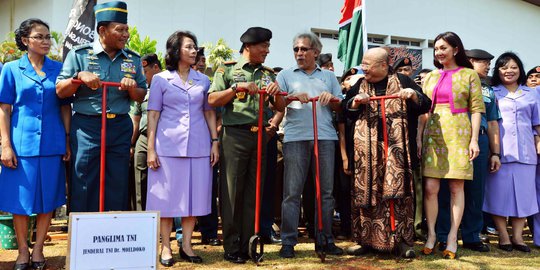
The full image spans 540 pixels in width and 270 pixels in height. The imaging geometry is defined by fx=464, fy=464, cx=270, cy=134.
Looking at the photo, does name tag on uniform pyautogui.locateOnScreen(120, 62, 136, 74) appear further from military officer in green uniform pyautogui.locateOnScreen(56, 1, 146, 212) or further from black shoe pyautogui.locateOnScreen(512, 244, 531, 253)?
black shoe pyautogui.locateOnScreen(512, 244, 531, 253)

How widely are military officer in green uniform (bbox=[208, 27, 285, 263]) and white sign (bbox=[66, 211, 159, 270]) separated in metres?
0.89

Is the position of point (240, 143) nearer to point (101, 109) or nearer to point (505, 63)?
point (101, 109)

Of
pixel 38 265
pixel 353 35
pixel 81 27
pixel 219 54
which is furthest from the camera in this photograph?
pixel 219 54

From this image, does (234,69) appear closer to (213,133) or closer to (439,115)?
(213,133)

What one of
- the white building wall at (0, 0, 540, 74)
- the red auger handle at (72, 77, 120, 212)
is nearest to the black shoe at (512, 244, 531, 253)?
the red auger handle at (72, 77, 120, 212)

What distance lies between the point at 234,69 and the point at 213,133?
57 cm

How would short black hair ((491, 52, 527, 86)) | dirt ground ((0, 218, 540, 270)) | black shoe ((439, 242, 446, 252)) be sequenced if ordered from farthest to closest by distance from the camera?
1. short black hair ((491, 52, 527, 86))
2. black shoe ((439, 242, 446, 252))
3. dirt ground ((0, 218, 540, 270))

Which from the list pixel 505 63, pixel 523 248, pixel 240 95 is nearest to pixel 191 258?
pixel 240 95

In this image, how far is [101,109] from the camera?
3551 millimetres

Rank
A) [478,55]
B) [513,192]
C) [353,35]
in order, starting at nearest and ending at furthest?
[513,192] → [478,55] → [353,35]

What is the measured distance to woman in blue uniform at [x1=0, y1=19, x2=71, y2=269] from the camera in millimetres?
3445

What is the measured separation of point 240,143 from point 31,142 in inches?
62.0

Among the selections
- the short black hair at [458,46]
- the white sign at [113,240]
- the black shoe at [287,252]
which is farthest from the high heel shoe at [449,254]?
the white sign at [113,240]

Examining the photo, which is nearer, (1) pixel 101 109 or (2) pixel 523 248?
(1) pixel 101 109
